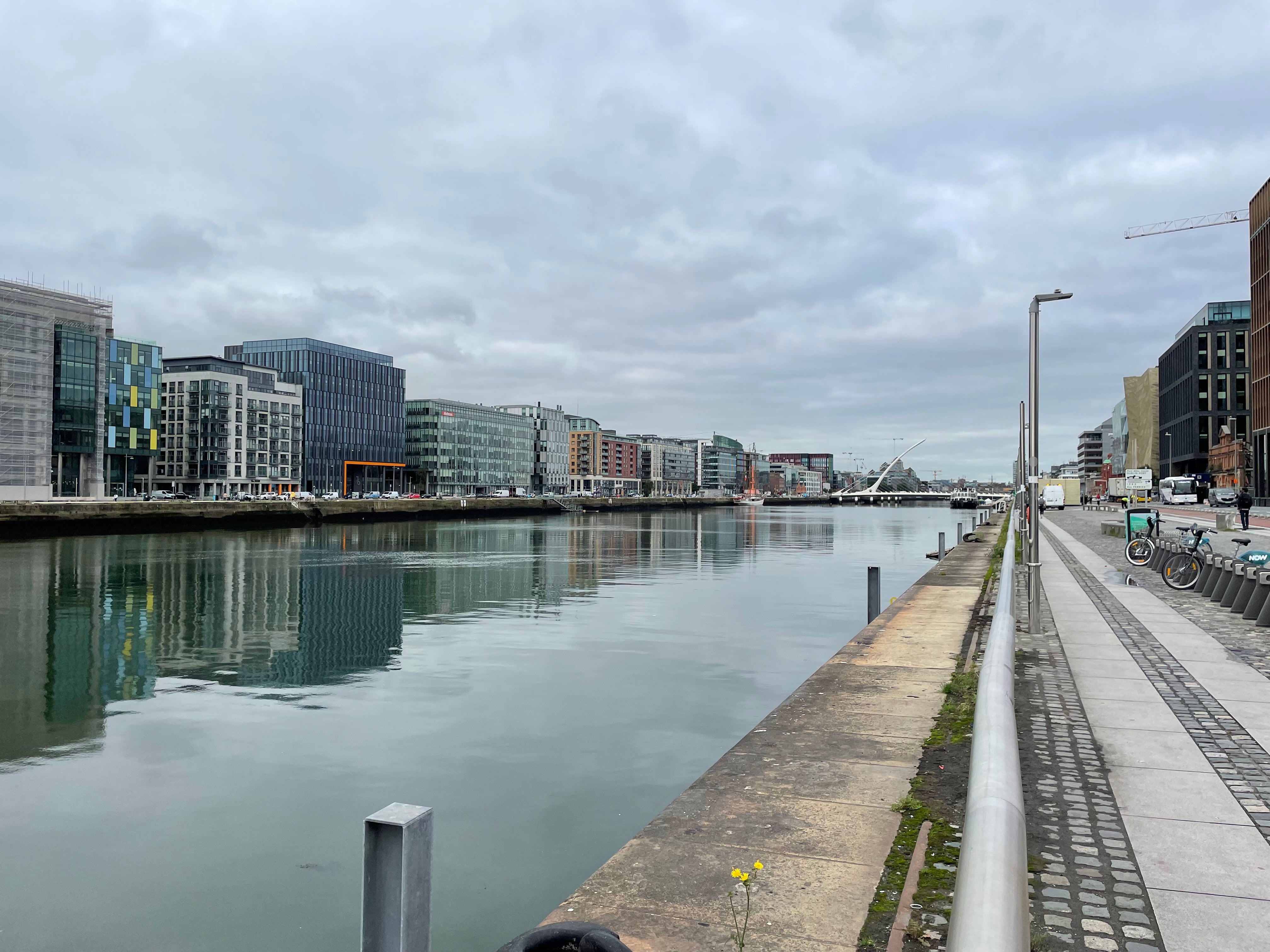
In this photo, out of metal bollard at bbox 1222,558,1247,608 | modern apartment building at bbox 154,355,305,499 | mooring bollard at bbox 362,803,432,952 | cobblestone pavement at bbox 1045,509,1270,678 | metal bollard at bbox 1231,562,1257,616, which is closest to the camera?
mooring bollard at bbox 362,803,432,952

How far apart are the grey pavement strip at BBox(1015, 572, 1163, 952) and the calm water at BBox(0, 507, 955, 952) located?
4.43 metres

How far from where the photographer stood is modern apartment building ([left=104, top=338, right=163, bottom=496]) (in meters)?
113

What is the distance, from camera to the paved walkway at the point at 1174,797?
5.20 m

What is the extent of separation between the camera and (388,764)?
12727 mm

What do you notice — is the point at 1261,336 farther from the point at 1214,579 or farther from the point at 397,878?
the point at 397,878

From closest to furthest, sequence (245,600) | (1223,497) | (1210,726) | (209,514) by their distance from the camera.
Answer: (1210,726) → (245,600) → (1223,497) → (209,514)

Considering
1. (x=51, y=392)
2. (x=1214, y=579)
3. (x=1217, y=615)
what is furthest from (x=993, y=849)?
(x=51, y=392)

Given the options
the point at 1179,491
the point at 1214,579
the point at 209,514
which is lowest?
the point at 209,514

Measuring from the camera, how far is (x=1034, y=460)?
17.1 m

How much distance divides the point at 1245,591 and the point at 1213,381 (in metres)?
149

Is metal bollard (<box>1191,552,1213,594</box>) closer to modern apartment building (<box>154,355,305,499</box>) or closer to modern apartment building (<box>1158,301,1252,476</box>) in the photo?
modern apartment building (<box>1158,301,1252,476</box>)

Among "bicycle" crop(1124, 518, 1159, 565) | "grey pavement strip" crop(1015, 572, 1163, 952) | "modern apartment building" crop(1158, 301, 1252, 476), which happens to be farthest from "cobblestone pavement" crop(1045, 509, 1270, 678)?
"modern apartment building" crop(1158, 301, 1252, 476)

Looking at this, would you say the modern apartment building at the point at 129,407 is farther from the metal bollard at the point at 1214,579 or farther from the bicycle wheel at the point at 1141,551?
the metal bollard at the point at 1214,579

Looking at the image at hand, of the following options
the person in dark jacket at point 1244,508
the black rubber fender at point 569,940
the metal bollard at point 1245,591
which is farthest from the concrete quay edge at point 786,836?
the person in dark jacket at point 1244,508
